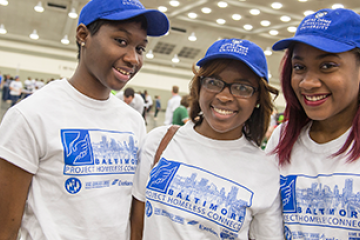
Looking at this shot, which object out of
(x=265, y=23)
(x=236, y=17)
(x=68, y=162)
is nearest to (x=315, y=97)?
(x=68, y=162)

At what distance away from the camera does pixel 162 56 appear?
17.9 metres

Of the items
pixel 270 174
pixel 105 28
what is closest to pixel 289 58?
pixel 270 174

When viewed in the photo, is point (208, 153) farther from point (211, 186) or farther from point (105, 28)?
point (105, 28)

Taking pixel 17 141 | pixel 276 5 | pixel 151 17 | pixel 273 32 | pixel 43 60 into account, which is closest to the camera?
pixel 17 141

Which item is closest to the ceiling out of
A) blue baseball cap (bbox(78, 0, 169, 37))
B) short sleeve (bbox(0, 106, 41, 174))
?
blue baseball cap (bbox(78, 0, 169, 37))

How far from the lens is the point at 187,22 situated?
13.0 metres

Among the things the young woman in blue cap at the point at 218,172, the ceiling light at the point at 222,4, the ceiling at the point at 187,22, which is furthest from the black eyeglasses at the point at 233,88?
the ceiling light at the point at 222,4

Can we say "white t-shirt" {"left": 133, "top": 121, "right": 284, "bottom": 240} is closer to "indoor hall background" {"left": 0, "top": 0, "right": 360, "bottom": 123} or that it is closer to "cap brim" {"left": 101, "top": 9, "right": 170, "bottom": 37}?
"cap brim" {"left": 101, "top": 9, "right": 170, "bottom": 37}

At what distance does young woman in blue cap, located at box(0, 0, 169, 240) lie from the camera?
1268 millimetres

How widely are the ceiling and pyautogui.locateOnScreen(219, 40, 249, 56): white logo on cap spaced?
367 inches

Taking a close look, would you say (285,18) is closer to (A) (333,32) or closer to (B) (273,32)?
(B) (273,32)

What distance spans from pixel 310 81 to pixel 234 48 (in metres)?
0.38

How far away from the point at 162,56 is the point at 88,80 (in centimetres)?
1675

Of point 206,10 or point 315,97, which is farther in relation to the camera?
point 206,10
